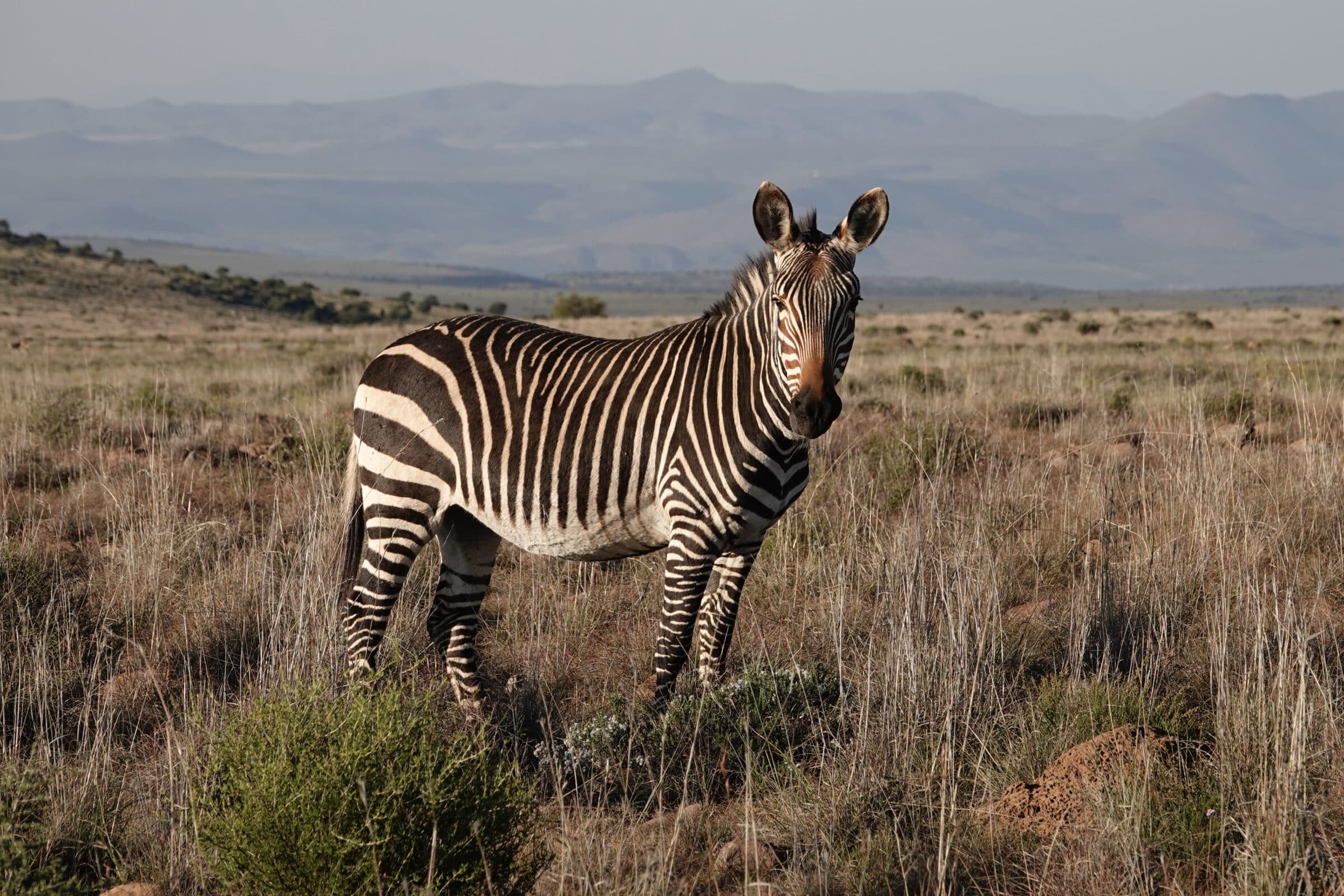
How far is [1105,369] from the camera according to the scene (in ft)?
59.6

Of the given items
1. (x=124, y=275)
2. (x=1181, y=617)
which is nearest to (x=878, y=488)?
(x=1181, y=617)

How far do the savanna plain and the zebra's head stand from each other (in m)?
0.99

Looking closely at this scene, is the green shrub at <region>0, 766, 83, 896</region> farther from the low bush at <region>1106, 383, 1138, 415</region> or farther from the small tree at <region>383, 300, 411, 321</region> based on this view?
the small tree at <region>383, 300, 411, 321</region>

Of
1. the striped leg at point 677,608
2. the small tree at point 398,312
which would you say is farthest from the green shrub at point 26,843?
the small tree at point 398,312

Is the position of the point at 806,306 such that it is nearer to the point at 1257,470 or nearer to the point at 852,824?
the point at 852,824

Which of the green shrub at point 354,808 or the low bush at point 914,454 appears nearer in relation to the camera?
the green shrub at point 354,808

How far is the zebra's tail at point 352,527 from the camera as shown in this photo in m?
6.01

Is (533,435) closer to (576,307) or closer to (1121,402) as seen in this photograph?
(1121,402)

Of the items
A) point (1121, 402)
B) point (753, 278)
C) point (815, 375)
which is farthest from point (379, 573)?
point (1121, 402)

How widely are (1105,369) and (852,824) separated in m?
15.3

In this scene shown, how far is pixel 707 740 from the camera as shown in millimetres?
5012

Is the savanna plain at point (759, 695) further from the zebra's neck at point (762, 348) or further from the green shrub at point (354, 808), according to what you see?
the zebra's neck at point (762, 348)

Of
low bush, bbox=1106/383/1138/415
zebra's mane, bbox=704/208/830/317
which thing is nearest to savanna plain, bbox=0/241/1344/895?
zebra's mane, bbox=704/208/830/317

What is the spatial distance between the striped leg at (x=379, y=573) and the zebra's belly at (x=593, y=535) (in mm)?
335
